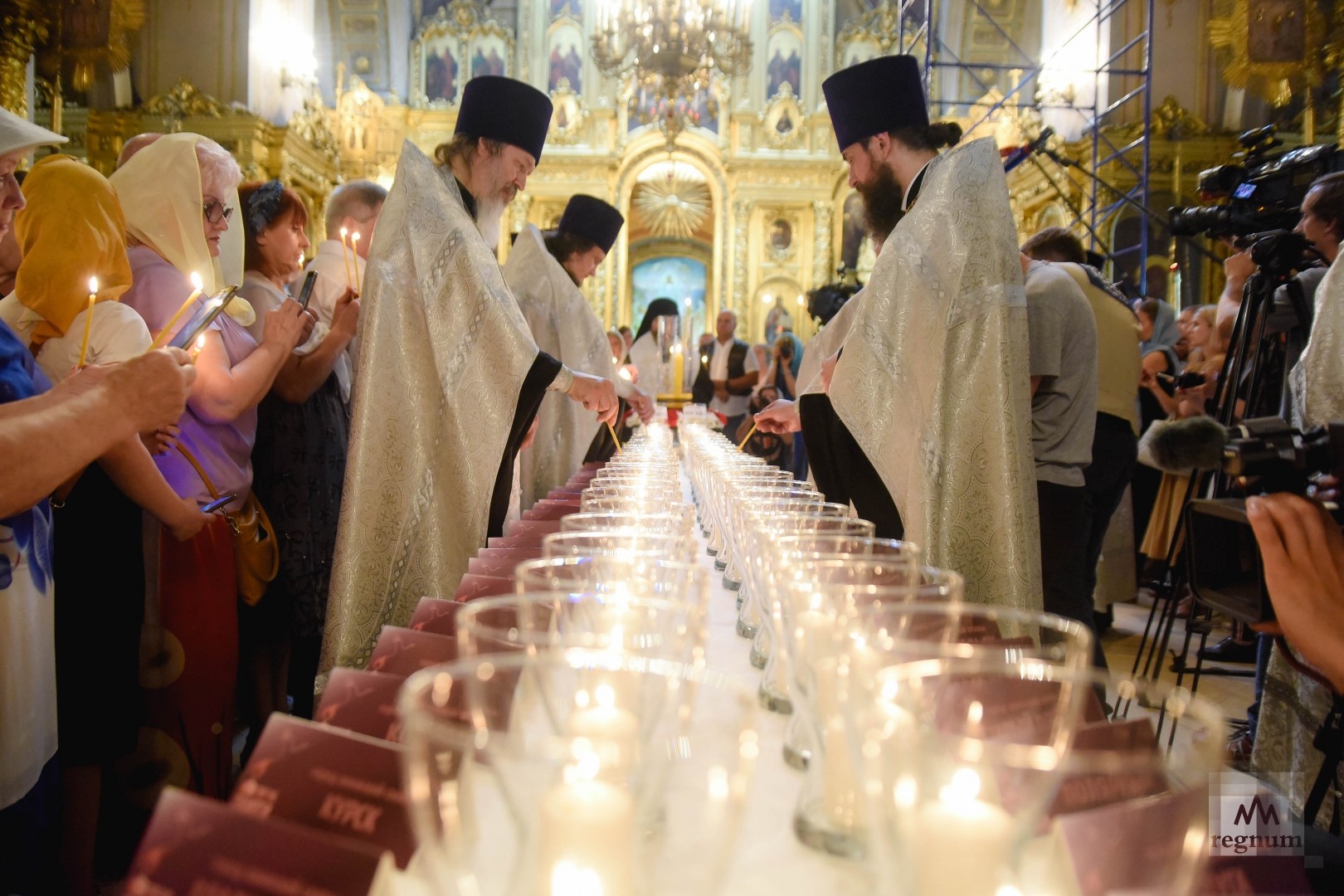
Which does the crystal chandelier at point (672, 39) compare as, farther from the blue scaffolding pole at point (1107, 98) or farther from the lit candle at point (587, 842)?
the lit candle at point (587, 842)

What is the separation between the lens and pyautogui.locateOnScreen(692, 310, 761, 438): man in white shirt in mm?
8469

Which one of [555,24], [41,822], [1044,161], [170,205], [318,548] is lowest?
[41,822]

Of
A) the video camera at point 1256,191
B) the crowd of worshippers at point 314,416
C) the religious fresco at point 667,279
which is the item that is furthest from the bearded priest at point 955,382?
the religious fresco at point 667,279

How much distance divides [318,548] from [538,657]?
2430 millimetres

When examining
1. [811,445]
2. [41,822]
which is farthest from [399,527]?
Answer: [811,445]

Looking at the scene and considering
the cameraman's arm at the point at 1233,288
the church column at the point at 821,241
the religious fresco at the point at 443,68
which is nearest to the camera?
the cameraman's arm at the point at 1233,288

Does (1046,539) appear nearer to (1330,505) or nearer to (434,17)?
(1330,505)

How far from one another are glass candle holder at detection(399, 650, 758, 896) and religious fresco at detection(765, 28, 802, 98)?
17890 millimetres

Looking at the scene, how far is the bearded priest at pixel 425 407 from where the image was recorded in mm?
2299

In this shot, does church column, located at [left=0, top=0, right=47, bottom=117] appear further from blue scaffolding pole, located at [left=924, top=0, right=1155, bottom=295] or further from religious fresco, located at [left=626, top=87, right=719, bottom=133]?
religious fresco, located at [left=626, top=87, right=719, bottom=133]

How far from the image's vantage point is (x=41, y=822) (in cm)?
158

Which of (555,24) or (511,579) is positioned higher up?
(555,24)

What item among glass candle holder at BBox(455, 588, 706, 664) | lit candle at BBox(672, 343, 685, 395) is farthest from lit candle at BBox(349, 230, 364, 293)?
lit candle at BBox(672, 343, 685, 395)

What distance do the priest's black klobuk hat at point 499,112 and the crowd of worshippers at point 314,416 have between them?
11 millimetres
